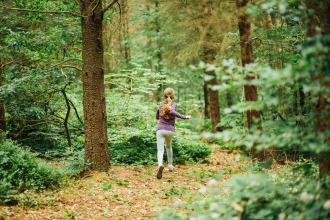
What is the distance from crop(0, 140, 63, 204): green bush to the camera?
18.5ft

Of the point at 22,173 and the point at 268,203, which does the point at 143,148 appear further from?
the point at 268,203

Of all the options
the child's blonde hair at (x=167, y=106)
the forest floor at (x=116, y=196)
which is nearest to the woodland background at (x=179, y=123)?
the forest floor at (x=116, y=196)

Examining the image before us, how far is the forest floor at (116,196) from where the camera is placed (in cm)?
511

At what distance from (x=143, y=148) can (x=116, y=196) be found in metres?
4.24

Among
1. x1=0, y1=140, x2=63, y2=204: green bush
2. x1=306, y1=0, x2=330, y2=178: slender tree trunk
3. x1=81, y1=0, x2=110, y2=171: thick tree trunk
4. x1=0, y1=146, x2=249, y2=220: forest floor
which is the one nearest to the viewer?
x1=306, y1=0, x2=330, y2=178: slender tree trunk

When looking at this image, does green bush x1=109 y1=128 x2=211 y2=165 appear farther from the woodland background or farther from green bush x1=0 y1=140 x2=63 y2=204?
green bush x1=0 y1=140 x2=63 y2=204

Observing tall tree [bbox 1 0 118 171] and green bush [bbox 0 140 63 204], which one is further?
tall tree [bbox 1 0 118 171]

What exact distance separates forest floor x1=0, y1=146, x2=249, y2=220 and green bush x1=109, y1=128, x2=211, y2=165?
3.21ft

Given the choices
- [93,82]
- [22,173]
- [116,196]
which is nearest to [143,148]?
[93,82]

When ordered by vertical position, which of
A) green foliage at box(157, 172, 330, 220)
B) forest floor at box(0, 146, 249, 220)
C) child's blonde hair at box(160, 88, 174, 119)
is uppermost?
child's blonde hair at box(160, 88, 174, 119)

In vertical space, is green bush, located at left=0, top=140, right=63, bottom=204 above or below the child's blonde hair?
below

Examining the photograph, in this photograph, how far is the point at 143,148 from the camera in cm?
1035

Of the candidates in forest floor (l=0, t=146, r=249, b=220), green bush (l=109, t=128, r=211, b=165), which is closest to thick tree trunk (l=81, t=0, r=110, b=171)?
forest floor (l=0, t=146, r=249, b=220)

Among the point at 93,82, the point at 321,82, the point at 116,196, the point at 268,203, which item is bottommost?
the point at 116,196
